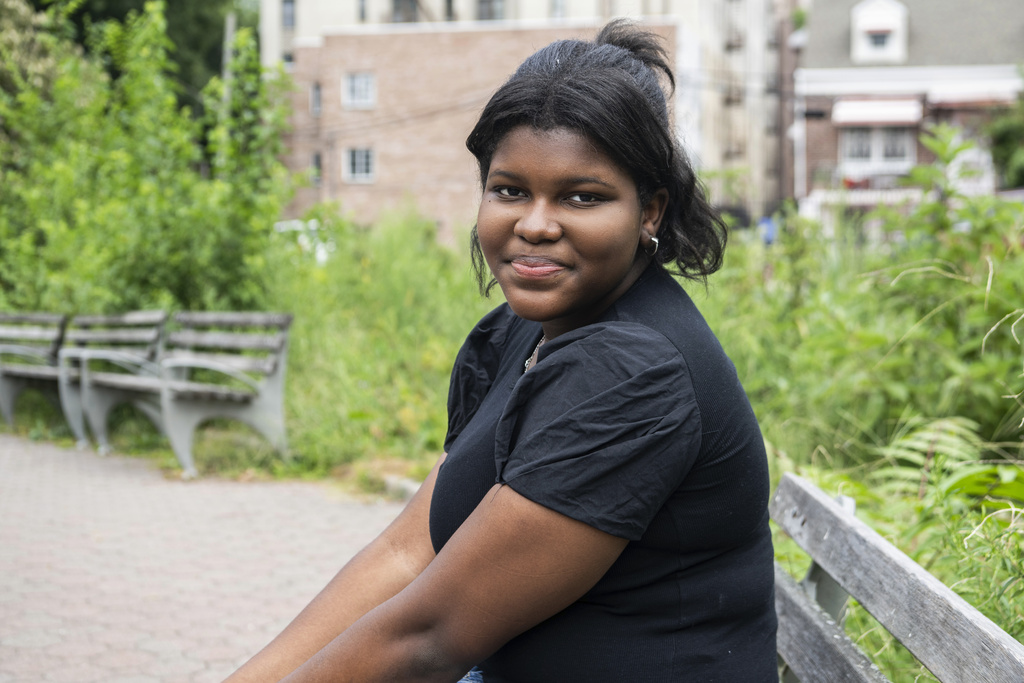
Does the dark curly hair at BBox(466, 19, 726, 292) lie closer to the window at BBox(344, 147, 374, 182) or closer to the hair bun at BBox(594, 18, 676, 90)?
→ the hair bun at BBox(594, 18, 676, 90)

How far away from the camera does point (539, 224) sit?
5.05ft

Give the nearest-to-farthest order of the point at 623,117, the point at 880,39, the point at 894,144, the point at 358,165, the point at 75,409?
1. the point at 623,117
2. the point at 75,409
3. the point at 894,144
4. the point at 880,39
5. the point at 358,165

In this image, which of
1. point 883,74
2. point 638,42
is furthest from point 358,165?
point 638,42

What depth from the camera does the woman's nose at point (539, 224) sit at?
1.54 m

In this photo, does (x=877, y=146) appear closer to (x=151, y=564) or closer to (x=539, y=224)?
(x=151, y=564)

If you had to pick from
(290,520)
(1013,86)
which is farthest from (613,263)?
(1013,86)

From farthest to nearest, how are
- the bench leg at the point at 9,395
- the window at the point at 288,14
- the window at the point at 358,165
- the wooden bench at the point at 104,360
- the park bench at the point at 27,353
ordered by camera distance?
the window at the point at 288,14, the window at the point at 358,165, the bench leg at the point at 9,395, the park bench at the point at 27,353, the wooden bench at the point at 104,360

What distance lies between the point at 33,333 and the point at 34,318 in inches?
14.2

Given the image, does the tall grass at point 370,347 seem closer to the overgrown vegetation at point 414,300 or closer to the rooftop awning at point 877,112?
the overgrown vegetation at point 414,300

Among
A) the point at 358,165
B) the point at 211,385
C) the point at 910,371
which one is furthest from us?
the point at 358,165

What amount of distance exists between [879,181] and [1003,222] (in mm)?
31308

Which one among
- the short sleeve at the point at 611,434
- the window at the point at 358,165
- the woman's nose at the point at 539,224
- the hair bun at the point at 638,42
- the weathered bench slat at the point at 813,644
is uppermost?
the window at the point at 358,165

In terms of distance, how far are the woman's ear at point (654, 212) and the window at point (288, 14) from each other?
5021 centimetres

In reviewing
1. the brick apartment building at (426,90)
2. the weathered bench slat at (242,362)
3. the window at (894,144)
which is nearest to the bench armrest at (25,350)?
the weathered bench slat at (242,362)
